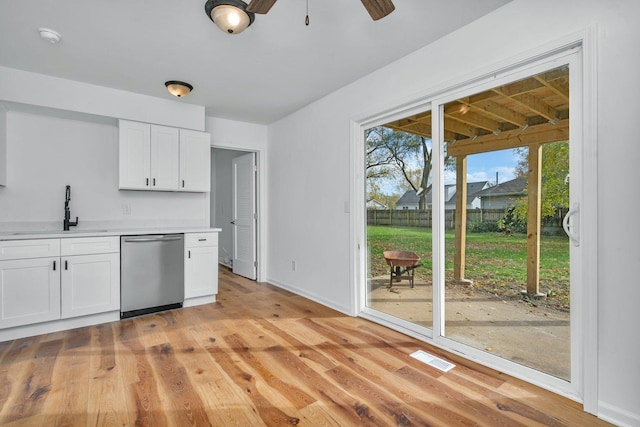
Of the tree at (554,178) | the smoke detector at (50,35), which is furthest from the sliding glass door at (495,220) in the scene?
the smoke detector at (50,35)

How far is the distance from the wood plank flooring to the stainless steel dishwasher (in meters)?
0.33

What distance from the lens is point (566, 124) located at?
6.32 ft

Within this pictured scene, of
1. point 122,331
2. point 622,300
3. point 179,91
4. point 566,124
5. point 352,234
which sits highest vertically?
point 179,91

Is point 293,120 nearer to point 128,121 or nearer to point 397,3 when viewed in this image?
point 128,121

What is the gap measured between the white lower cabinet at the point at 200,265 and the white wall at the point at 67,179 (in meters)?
0.58

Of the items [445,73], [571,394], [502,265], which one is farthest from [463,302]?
[445,73]

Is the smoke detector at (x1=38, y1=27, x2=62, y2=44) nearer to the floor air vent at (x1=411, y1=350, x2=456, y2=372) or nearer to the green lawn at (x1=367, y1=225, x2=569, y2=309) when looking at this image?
the green lawn at (x1=367, y1=225, x2=569, y2=309)

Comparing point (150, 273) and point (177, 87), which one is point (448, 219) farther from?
point (150, 273)

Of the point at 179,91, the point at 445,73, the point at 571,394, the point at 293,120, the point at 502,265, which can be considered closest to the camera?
the point at 571,394

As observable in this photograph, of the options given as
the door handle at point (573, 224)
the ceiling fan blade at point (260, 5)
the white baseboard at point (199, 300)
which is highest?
the ceiling fan blade at point (260, 5)

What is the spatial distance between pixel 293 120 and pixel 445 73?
2.32m

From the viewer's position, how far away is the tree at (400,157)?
9.25ft

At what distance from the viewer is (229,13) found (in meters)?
2.01

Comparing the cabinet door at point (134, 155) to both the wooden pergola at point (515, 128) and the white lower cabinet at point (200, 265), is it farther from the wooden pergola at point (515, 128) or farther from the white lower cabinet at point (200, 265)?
the wooden pergola at point (515, 128)
